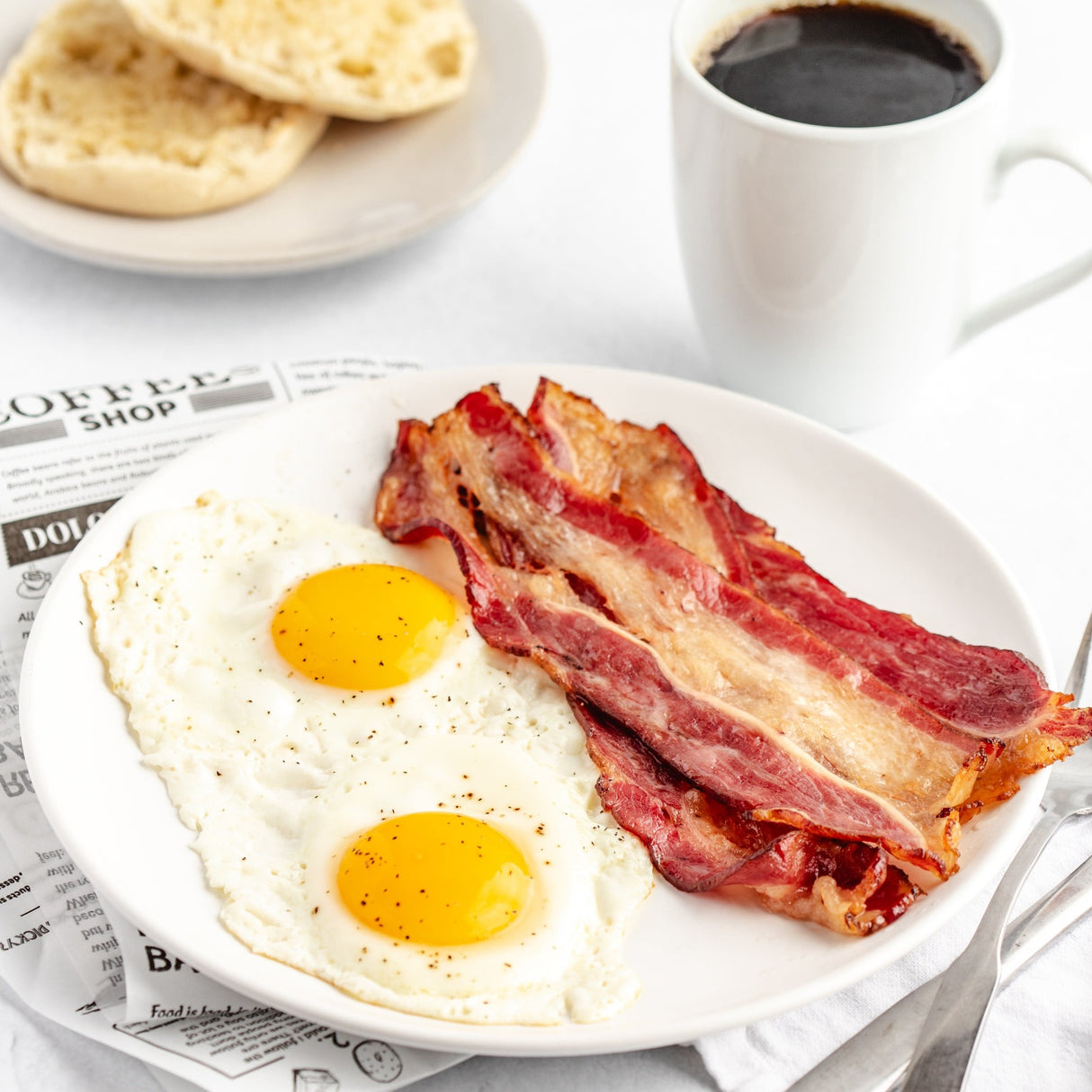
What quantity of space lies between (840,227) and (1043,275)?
0.47 m

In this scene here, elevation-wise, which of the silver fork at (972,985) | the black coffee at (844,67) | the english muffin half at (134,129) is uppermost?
the black coffee at (844,67)

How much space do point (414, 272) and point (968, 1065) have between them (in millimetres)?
2198

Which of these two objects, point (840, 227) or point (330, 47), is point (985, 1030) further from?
point (330, 47)

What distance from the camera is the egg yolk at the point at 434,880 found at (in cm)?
157

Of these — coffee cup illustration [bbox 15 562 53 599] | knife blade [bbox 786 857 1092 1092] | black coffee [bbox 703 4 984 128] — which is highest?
black coffee [bbox 703 4 984 128]

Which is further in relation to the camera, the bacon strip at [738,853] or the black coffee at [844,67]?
the black coffee at [844,67]

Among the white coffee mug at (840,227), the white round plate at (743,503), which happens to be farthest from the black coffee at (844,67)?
the white round plate at (743,503)

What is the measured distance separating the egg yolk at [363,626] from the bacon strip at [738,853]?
0.31 meters

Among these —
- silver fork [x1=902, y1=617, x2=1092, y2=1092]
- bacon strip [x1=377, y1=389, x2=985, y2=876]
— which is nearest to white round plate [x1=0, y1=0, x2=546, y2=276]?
bacon strip [x1=377, y1=389, x2=985, y2=876]

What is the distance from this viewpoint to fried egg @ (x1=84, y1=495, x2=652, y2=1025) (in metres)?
1.55

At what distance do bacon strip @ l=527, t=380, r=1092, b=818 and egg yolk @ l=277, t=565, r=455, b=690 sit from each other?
1.37ft

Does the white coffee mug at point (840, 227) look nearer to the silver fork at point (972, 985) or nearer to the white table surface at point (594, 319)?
the white table surface at point (594, 319)

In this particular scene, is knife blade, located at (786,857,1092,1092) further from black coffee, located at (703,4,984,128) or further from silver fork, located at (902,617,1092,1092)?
black coffee, located at (703,4,984,128)

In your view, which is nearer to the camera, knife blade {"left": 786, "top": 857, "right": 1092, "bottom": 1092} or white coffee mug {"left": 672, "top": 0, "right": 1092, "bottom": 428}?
knife blade {"left": 786, "top": 857, "right": 1092, "bottom": 1092}
